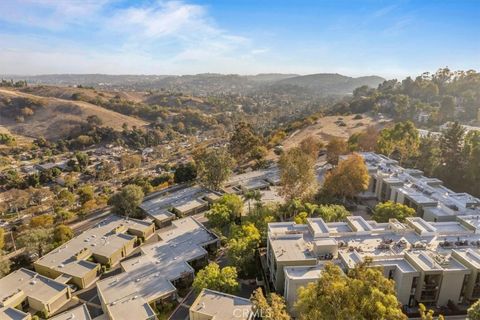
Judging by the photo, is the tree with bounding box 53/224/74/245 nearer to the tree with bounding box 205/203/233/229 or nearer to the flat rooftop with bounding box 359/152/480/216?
the tree with bounding box 205/203/233/229

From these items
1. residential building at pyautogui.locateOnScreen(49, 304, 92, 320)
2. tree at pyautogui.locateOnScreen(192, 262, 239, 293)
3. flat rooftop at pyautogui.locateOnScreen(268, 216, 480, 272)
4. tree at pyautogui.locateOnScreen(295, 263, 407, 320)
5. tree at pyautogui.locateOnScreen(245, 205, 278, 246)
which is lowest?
residential building at pyautogui.locateOnScreen(49, 304, 92, 320)

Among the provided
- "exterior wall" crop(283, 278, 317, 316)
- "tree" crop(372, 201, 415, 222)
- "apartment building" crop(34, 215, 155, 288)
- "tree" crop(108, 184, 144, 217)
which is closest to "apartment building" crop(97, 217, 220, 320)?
"apartment building" crop(34, 215, 155, 288)

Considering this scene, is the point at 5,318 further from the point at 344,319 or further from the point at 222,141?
the point at 222,141

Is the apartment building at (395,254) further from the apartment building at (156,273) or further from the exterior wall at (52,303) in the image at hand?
the exterior wall at (52,303)

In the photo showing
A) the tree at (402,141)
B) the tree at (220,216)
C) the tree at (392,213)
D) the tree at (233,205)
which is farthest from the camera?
the tree at (402,141)

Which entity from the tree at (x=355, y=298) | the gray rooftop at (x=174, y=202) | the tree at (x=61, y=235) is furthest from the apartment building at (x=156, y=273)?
the tree at (x=355, y=298)

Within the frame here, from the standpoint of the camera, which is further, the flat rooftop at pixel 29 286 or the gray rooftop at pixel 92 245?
the gray rooftop at pixel 92 245
